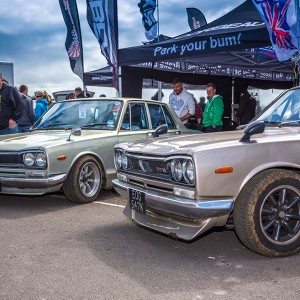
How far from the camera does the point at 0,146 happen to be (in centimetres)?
561

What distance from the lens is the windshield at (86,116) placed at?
632 centimetres

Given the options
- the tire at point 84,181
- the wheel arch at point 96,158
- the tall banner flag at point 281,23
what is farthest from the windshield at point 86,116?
the tall banner flag at point 281,23

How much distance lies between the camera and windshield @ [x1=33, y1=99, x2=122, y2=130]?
20.7 feet

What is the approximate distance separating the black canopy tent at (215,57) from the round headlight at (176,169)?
5.17 meters

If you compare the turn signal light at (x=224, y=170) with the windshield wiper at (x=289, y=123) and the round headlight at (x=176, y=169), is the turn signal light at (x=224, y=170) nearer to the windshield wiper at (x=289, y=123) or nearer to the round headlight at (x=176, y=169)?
the round headlight at (x=176, y=169)

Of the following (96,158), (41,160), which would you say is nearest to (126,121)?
(96,158)

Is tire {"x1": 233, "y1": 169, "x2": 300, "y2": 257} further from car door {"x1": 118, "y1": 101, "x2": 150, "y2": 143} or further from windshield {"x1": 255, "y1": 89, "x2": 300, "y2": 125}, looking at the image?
car door {"x1": 118, "y1": 101, "x2": 150, "y2": 143}

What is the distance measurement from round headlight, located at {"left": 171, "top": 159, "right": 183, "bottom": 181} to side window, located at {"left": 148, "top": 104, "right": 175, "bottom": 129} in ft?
10.6

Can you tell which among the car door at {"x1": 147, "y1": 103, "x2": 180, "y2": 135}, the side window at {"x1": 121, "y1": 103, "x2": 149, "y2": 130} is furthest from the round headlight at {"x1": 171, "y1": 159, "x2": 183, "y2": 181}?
the car door at {"x1": 147, "y1": 103, "x2": 180, "y2": 135}

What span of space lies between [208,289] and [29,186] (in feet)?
10.0

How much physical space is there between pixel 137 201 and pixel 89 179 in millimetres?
2041

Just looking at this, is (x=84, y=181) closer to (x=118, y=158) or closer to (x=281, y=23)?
(x=118, y=158)

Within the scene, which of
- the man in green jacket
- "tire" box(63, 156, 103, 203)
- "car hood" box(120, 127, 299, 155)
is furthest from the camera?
the man in green jacket

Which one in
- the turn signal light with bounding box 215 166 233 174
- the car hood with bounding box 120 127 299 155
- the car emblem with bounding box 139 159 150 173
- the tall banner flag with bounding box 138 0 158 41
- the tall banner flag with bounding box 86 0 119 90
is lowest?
the car emblem with bounding box 139 159 150 173
